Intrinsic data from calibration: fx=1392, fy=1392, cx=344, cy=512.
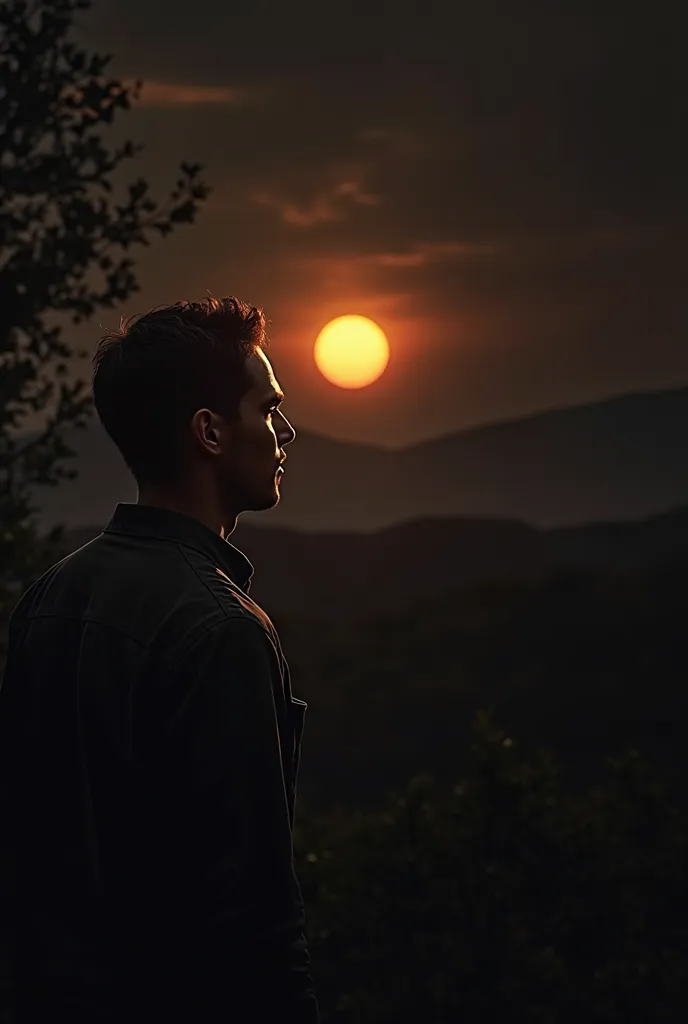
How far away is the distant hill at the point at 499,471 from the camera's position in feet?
245

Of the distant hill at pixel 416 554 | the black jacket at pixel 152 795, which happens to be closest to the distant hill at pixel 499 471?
the distant hill at pixel 416 554

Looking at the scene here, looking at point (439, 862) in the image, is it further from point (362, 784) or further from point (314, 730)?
point (314, 730)

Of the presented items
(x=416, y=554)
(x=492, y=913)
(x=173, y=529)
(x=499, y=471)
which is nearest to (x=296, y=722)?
(x=173, y=529)

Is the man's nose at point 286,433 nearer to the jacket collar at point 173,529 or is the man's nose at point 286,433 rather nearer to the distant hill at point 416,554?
the jacket collar at point 173,529

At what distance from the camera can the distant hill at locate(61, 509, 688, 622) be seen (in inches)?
2122

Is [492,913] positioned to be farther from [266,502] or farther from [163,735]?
[163,735]

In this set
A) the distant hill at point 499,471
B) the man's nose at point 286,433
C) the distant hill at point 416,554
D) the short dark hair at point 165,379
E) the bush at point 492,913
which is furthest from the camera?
the distant hill at point 499,471

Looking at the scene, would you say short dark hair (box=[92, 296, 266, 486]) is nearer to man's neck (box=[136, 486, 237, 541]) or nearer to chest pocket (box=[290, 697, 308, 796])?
man's neck (box=[136, 486, 237, 541])

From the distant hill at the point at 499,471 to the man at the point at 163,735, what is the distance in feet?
210

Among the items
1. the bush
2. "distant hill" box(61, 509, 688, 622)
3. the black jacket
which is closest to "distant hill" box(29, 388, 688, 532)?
"distant hill" box(61, 509, 688, 622)

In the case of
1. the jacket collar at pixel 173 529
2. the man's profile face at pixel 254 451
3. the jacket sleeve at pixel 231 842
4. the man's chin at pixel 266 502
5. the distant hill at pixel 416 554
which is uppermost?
the man's profile face at pixel 254 451

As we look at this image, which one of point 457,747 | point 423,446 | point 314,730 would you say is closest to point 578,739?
point 457,747

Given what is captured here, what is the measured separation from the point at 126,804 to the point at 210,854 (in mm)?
185

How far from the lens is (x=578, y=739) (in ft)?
90.3
